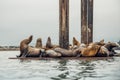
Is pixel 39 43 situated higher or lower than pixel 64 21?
lower

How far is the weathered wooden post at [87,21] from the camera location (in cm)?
2920

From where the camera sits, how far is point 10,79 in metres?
11.2

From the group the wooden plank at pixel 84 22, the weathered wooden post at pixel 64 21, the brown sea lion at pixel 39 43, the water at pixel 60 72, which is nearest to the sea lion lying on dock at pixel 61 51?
the weathered wooden post at pixel 64 21

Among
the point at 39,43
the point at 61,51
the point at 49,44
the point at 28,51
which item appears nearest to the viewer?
the point at 61,51

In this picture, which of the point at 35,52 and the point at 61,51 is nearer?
the point at 61,51

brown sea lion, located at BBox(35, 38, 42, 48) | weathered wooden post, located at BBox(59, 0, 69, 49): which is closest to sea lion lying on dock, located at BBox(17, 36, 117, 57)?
weathered wooden post, located at BBox(59, 0, 69, 49)

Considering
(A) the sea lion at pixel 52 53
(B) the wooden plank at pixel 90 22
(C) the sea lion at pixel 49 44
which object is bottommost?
(A) the sea lion at pixel 52 53

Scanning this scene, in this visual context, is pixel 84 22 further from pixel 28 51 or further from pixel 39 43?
pixel 28 51

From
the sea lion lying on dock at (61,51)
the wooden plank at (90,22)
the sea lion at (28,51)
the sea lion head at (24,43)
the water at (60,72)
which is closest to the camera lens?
the water at (60,72)

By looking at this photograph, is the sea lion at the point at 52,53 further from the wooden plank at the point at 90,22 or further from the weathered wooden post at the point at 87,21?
the wooden plank at the point at 90,22

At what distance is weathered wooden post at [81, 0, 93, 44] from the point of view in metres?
29.2

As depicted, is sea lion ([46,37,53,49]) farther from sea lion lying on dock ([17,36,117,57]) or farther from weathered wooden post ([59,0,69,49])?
sea lion lying on dock ([17,36,117,57])

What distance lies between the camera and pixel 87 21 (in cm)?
2936

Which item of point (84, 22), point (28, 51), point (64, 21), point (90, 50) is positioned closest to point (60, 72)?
point (28, 51)
